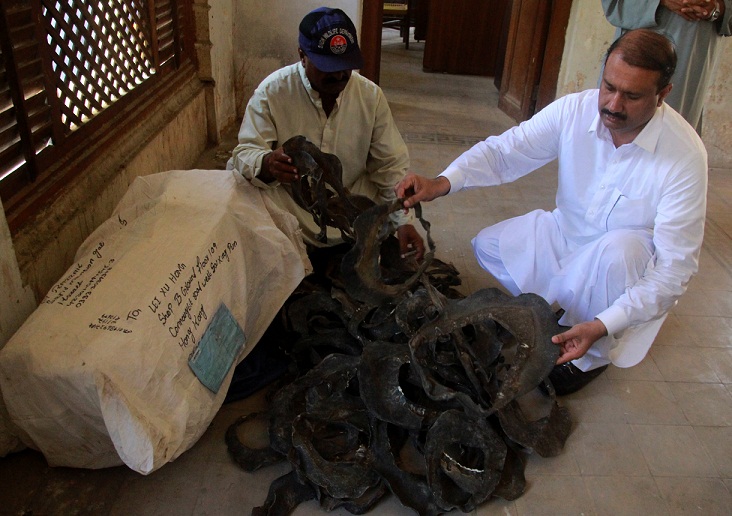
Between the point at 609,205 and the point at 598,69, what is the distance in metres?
2.70

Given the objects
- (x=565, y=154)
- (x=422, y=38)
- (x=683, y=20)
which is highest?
(x=683, y=20)

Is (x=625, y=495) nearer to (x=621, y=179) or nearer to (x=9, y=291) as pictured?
(x=621, y=179)

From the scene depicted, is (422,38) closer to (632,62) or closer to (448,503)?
(632,62)

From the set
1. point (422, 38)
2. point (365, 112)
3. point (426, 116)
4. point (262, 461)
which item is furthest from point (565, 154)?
point (422, 38)

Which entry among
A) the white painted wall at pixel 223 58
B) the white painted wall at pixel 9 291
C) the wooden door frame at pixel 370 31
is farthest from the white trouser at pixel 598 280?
→ the wooden door frame at pixel 370 31

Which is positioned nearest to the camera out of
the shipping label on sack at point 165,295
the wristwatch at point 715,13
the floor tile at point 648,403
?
the shipping label on sack at point 165,295

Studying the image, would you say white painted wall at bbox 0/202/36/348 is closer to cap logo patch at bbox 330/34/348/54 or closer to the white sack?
the white sack

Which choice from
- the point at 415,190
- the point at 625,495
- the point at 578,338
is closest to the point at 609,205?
the point at 578,338

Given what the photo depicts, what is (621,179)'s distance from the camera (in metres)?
2.02

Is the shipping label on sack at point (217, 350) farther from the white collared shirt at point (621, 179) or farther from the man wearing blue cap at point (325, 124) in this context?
the white collared shirt at point (621, 179)

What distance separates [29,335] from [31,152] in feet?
2.24

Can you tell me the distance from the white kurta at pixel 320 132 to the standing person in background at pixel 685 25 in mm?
1205

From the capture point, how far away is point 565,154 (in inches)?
85.7

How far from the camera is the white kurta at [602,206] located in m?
1.88
